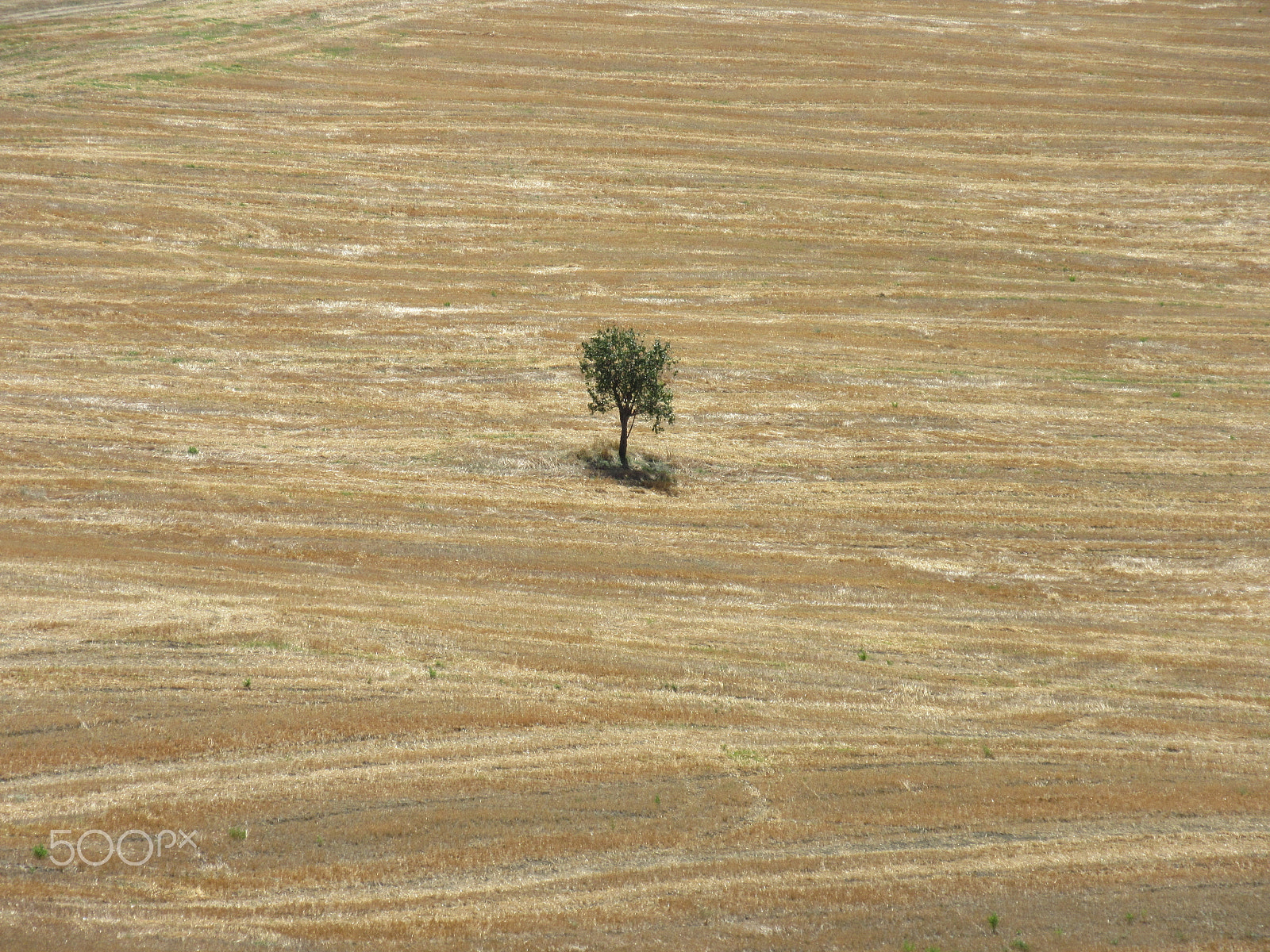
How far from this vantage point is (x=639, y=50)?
177ft

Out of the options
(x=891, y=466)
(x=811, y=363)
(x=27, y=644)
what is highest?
(x=811, y=363)

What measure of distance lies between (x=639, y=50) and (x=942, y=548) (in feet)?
125

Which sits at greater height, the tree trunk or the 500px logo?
the tree trunk

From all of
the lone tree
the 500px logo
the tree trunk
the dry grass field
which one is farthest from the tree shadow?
the 500px logo

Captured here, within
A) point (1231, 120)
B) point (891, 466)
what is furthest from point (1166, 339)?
point (1231, 120)

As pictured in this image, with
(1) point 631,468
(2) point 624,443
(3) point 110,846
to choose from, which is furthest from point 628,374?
(3) point 110,846

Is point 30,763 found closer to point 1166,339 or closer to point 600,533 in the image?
point 600,533

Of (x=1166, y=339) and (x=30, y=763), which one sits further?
(x=1166, y=339)

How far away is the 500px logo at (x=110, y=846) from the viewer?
47.6 ft

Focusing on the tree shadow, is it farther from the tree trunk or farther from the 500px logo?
the 500px logo

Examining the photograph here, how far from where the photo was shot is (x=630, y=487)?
27.1 metres

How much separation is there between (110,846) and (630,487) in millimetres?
15396

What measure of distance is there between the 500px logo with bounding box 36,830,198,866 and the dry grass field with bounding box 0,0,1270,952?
149 mm

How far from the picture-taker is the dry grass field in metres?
15.6
